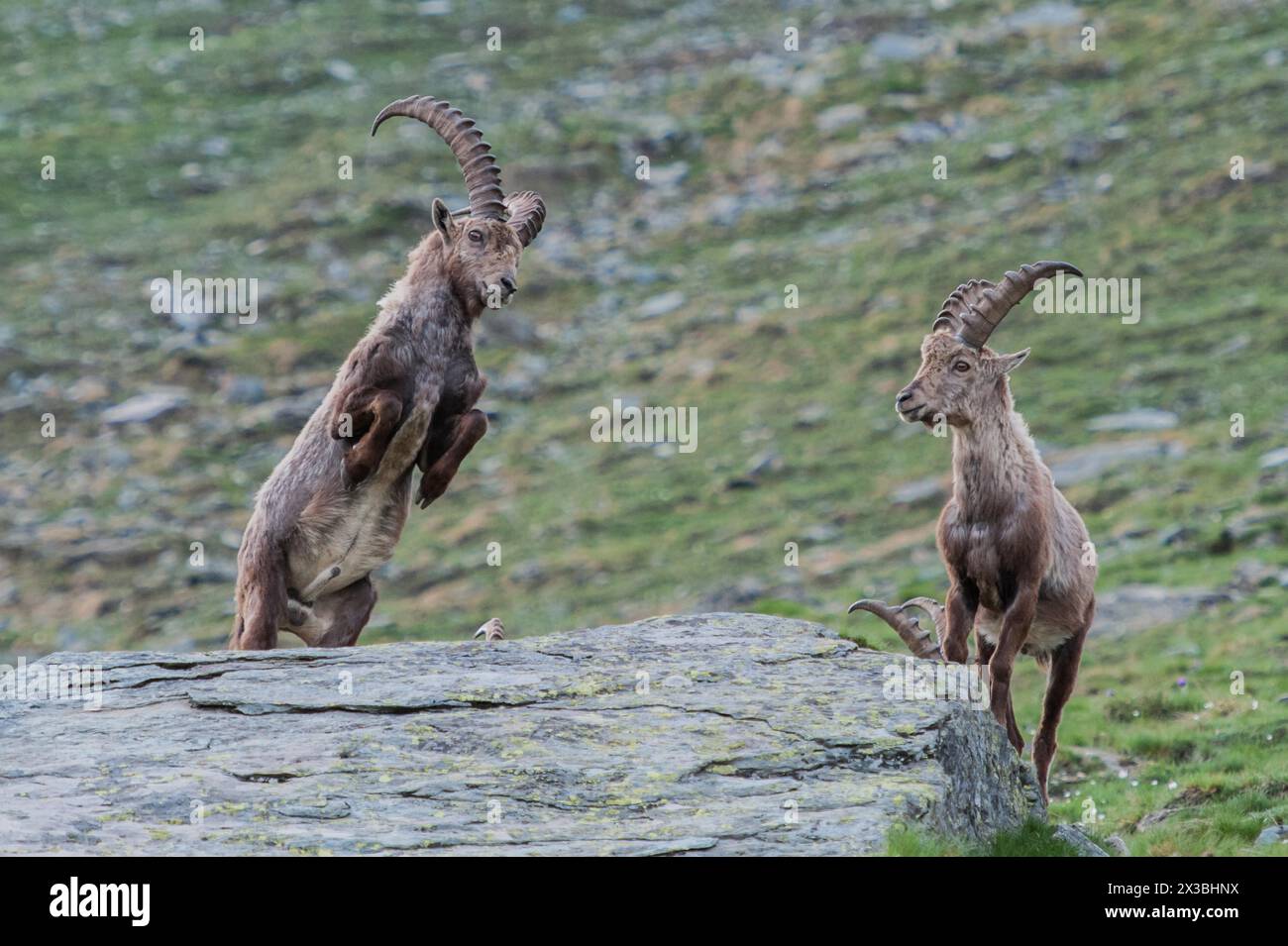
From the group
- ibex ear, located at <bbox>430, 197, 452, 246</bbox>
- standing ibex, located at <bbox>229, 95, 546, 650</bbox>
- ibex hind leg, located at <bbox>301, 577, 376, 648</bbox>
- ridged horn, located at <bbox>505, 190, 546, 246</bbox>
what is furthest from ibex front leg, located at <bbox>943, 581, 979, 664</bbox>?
ibex ear, located at <bbox>430, 197, 452, 246</bbox>

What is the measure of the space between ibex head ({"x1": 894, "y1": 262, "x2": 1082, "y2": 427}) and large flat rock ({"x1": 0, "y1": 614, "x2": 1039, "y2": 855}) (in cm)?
161

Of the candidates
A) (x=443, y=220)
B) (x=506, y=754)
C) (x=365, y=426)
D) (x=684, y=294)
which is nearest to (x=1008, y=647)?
(x=506, y=754)

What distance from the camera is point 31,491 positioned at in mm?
30828

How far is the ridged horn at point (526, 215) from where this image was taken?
13.2 meters

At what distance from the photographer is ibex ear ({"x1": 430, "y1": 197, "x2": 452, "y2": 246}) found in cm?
1299

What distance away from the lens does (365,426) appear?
12.6 m

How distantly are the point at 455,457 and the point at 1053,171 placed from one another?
26.0 meters

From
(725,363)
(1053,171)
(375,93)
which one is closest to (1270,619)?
(725,363)

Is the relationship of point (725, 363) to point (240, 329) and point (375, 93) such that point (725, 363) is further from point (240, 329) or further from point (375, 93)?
point (375, 93)

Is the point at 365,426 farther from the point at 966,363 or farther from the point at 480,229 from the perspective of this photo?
the point at 966,363

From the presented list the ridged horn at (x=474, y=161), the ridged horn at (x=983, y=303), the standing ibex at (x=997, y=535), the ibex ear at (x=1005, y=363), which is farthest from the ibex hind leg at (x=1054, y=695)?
the ridged horn at (x=474, y=161)

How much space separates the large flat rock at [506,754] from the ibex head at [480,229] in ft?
7.37

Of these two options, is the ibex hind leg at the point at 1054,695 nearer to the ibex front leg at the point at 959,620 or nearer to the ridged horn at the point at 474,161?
the ibex front leg at the point at 959,620

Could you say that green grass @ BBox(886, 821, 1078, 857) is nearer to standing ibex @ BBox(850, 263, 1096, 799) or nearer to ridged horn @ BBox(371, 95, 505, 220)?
standing ibex @ BBox(850, 263, 1096, 799)
